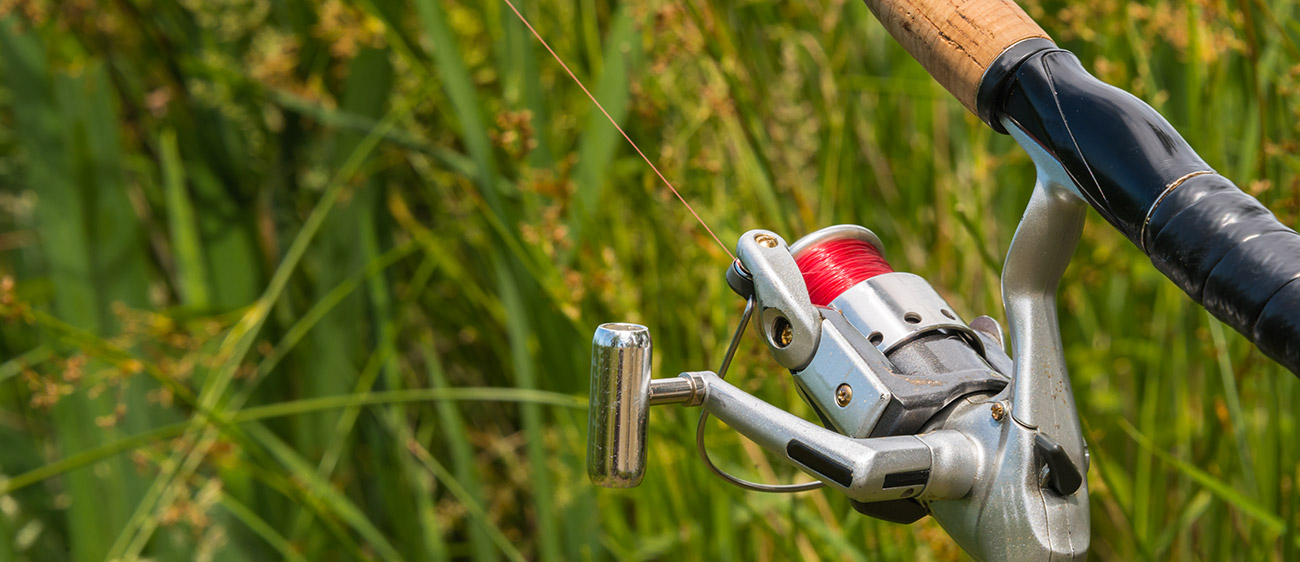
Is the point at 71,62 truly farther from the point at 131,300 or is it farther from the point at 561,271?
the point at 561,271

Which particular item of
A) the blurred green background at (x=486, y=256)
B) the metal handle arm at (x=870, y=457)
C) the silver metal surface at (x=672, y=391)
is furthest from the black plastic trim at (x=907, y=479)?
the blurred green background at (x=486, y=256)

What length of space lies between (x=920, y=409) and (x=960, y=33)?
0.18 metres

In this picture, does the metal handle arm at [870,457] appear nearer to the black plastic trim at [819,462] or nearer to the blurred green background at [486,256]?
the black plastic trim at [819,462]

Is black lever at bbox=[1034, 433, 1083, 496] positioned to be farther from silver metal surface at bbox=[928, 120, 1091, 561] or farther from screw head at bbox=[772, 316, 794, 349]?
screw head at bbox=[772, 316, 794, 349]

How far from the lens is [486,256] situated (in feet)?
4.41

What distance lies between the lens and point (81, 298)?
A: 4.34 feet

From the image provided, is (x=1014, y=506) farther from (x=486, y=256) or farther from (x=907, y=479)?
(x=486, y=256)

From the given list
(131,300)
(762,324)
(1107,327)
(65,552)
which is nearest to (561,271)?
(762,324)

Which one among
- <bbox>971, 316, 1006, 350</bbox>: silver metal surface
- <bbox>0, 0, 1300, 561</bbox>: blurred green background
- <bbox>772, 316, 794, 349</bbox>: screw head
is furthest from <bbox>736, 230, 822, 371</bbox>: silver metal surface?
<bbox>0, 0, 1300, 561</bbox>: blurred green background

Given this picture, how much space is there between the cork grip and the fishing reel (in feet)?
0.22

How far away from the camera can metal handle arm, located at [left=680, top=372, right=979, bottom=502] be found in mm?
469

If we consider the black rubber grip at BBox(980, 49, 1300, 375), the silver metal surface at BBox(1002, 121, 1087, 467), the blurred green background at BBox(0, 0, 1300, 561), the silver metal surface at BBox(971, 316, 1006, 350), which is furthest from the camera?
the blurred green background at BBox(0, 0, 1300, 561)

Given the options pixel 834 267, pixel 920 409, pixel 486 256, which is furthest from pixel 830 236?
pixel 486 256

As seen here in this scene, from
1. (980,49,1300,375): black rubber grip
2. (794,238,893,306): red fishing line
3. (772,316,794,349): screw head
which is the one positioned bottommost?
(772,316,794,349): screw head
